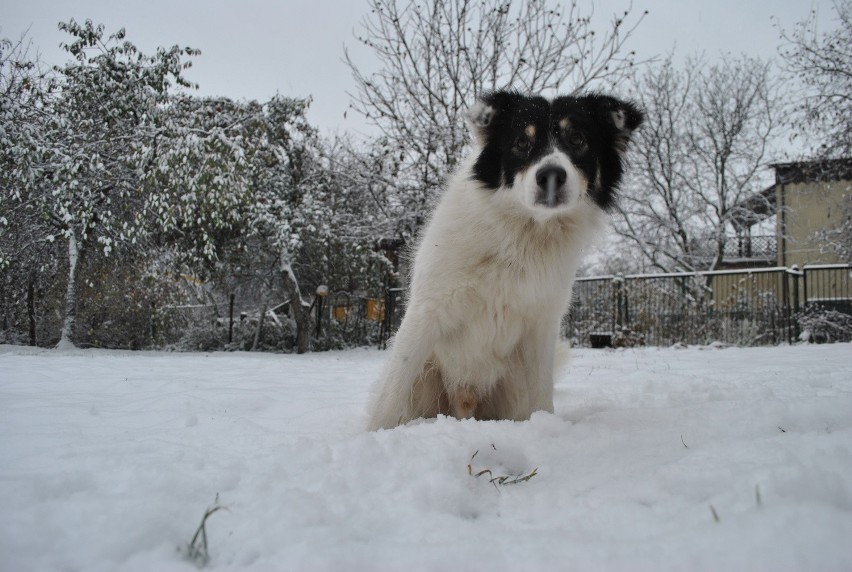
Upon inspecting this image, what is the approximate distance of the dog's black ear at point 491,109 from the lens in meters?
2.98

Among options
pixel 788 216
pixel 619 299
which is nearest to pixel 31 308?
pixel 619 299

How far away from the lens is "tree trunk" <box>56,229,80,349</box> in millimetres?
9414

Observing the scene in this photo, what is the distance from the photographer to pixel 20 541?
1070 millimetres

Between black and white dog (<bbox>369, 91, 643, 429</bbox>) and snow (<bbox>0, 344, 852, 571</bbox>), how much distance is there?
58 cm

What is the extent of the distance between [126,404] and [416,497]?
7.73 ft

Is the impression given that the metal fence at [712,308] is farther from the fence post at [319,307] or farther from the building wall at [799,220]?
the building wall at [799,220]

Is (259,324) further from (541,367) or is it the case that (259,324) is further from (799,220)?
(799,220)

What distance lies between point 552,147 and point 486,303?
0.95m

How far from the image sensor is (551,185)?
2516mm

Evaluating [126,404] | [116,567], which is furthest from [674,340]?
[116,567]

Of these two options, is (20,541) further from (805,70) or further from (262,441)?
(805,70)

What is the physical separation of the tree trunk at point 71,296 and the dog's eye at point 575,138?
395 inches

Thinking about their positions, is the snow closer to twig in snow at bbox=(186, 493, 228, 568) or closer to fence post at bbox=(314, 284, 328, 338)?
twig in snow at bbox=(186, 493, 228, 568)

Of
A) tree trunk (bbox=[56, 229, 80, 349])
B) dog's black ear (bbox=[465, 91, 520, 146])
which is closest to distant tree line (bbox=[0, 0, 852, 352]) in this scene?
tree trunk (bbox=[56, 229, 80, 349])
